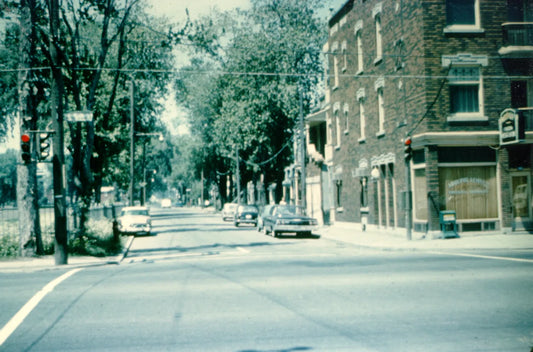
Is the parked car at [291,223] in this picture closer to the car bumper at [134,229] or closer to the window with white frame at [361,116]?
the window with white frame at [361,116]

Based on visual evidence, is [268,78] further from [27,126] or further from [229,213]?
[27,126]

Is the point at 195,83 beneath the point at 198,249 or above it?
above

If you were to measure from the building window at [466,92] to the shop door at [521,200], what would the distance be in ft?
10.0

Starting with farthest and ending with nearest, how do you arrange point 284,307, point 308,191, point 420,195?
point 308,191 < point 420,195 < point 284,307

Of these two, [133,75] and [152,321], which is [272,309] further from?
[133,75]

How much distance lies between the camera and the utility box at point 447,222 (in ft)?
67.7

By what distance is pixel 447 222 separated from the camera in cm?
2067

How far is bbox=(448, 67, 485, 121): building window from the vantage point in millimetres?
21578

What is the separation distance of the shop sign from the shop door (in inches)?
67.4

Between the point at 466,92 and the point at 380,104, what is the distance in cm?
518

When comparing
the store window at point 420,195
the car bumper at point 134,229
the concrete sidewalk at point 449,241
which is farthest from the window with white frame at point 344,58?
the car bumper at point 134,229

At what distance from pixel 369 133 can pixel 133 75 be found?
15046mm

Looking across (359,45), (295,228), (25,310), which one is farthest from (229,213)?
(25,310)

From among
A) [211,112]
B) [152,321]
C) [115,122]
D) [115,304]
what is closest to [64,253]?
[115,304]
